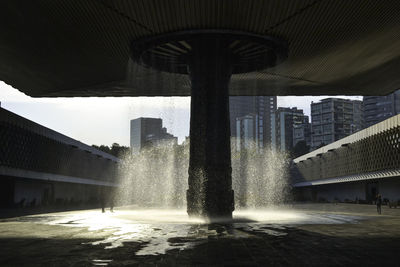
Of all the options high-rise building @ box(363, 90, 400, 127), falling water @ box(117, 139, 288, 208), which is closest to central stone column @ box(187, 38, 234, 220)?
falling water @ box(117, 139, 288, 208)

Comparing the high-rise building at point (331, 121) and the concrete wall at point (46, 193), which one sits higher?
the high-rise building at point (331, 121)

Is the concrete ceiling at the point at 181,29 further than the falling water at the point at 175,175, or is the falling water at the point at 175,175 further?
the falling water at the point at 175,175

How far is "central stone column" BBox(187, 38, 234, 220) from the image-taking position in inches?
734

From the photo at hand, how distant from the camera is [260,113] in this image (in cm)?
18538

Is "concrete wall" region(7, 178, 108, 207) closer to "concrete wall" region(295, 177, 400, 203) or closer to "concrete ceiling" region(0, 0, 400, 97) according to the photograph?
"concrete ceiling" region(0, 0, 400, 97)

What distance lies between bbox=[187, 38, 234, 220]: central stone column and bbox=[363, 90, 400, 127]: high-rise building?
473 ft

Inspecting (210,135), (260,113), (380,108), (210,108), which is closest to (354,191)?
(210,135)

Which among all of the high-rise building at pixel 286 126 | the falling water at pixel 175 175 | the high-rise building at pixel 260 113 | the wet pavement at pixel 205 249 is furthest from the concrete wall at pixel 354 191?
the high-rise building at pixel 286 126

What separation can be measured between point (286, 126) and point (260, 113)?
23628 millimetres

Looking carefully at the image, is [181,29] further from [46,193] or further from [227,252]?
[46,193]

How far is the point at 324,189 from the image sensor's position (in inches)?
2645

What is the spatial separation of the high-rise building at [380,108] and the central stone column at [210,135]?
144 metres

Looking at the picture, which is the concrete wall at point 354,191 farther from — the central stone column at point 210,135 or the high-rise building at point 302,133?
the high-rise building at point 302,133

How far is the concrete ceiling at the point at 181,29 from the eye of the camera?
16312 mm
